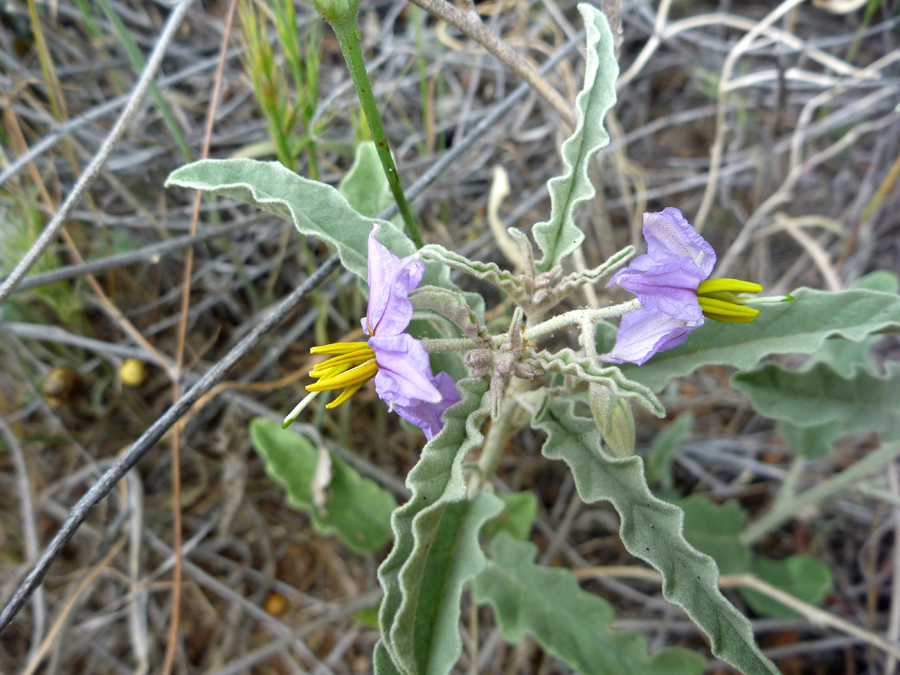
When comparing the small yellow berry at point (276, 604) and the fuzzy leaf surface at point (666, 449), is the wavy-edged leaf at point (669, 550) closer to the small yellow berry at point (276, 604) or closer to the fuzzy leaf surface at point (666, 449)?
the fuzzy leaf surface at point (666, 449)

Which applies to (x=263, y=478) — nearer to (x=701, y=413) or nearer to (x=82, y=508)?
(x=82, y=508)

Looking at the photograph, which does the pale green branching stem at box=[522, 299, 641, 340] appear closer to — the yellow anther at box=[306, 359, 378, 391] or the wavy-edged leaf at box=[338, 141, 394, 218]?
the yellow anther at box=[306, 359, 378, 391]

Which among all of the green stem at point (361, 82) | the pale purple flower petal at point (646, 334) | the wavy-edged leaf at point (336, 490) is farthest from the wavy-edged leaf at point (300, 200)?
the wavy-edged leaf at point (336, 490)

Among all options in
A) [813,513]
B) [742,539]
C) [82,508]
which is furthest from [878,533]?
[82,508]

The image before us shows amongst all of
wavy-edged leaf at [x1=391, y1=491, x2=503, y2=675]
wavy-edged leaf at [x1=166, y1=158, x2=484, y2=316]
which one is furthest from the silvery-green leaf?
wavy-edged leaf at [x1=391, y1=491, x2=503, y2=675]

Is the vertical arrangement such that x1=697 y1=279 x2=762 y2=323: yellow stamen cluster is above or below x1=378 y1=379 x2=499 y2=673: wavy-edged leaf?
above

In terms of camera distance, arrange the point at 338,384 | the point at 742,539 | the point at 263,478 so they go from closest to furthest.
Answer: the point at 338,384
the point at 742,539
the point at 263,478
